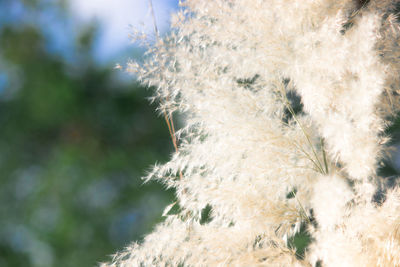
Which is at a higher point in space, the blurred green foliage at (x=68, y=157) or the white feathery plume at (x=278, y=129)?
the blurred green foliage at (x=68, y=157)

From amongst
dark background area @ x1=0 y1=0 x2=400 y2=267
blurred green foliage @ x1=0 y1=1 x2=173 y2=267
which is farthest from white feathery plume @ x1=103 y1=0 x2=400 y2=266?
blurred green foliage @ x1=0 y1=1 x2=173 y2=267

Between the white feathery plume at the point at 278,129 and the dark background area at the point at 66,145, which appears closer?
the white feathery plume at the point at 278,129

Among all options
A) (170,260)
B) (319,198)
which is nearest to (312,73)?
(319,198)

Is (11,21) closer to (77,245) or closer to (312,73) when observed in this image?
(77,245)

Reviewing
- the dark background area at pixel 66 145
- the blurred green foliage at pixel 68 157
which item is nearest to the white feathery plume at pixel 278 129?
the dark background area at pixel 66 145

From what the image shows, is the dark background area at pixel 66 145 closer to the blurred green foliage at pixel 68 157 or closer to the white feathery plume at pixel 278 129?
the blurred green foliage at pixel 68 157

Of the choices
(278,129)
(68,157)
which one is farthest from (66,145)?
(278,129)

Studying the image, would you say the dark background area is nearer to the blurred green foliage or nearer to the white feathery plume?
the blurred green foliage

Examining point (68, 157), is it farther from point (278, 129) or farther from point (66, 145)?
point (278, 129)
